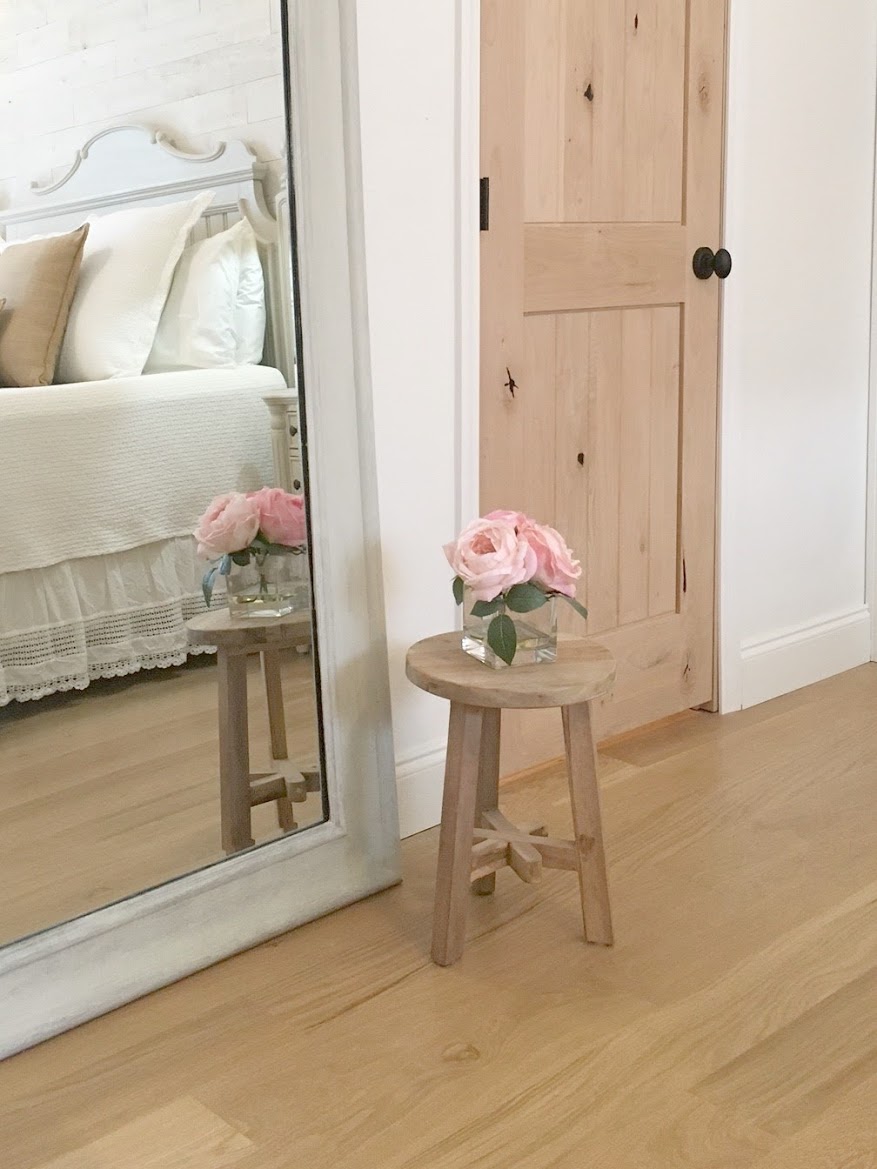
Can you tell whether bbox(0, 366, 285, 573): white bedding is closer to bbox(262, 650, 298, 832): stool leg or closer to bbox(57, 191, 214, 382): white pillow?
bbox(57, 191, 214, 382): white pillow

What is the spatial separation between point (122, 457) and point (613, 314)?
4.06 feet

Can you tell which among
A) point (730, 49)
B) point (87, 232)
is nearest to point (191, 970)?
point (87, 232)

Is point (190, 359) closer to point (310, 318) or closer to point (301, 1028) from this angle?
point (310, 318)

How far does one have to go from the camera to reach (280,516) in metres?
2.08

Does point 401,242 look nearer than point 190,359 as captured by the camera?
No

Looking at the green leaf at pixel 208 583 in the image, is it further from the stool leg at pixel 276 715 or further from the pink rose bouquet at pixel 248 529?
the stool leg at pixel 276 715

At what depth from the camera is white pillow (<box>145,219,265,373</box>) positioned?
6.44ft

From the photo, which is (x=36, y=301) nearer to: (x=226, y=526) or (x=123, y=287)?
(x=123, y=287)

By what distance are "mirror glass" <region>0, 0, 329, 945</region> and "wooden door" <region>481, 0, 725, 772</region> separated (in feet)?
1.93

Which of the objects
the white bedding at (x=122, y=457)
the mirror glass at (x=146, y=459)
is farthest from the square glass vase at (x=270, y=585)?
the white bedding at (x=122, y=457)

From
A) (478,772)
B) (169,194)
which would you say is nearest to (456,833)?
(478,772)

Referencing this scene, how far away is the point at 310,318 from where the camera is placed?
2082mm

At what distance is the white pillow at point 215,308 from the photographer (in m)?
1.96

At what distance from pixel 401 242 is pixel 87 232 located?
63cm
